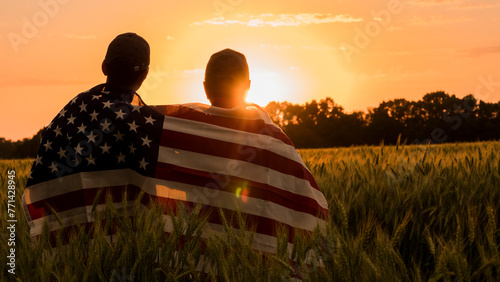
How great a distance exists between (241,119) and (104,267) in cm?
137

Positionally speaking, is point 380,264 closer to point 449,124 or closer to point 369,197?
point 369,197

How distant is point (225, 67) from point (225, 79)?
83mm

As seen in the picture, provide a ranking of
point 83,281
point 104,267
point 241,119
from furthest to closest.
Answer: point 241,119
point 104,267
point 83,281

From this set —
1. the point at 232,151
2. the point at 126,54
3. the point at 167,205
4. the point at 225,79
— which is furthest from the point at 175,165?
the point at 126,54

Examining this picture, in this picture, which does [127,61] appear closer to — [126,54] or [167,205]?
[126,54]

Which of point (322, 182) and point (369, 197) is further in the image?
point (322, 182)

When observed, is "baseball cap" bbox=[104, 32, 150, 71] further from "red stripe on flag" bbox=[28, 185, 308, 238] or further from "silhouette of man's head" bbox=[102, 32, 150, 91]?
"red stripe on flag" bbox=[28, 185, 308, 238]

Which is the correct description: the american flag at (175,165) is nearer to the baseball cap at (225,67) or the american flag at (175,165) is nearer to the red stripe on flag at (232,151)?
the red stripe on flag at (232,151)

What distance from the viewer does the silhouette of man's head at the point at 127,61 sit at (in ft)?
9.52

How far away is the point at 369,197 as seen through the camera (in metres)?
3.04

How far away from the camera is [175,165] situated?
2.80m

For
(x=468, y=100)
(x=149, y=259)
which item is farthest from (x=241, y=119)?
(x=468, y=100)

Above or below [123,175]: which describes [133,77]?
above

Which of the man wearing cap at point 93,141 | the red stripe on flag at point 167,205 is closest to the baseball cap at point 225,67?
the man wearing cap at point 93,141
